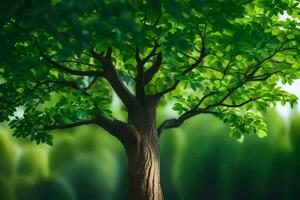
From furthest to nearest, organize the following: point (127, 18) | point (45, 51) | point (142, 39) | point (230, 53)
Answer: point (45, 51) < point (230, 53) < point (142, 39) < point (127, 18)

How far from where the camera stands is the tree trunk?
6867mm

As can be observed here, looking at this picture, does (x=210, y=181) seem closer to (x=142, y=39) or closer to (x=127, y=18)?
(x=142, y=39)

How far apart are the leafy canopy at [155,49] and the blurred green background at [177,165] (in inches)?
93.0

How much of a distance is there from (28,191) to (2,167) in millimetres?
727

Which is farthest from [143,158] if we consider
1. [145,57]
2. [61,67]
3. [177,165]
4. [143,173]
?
[177,165]

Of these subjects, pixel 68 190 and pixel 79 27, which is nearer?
pixel 79 27

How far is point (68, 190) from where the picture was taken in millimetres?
10508

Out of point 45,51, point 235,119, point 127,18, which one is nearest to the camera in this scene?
point 127,18

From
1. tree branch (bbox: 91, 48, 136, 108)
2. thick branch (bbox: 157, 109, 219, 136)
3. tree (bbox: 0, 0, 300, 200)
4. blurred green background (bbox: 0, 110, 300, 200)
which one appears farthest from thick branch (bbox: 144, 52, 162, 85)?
blurred green background (bbox: 0, 110, 300, 200)

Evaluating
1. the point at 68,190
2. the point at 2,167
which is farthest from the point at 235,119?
the point at 2,167

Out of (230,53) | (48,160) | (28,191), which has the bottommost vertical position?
(28,191)

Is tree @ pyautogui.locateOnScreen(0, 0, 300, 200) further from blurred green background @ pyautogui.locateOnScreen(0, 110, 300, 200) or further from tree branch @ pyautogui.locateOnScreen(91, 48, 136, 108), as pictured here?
blurred green background @ pyautogui.locateOnScreen(0, 110, 300, 200)

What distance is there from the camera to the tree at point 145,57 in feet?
14.7

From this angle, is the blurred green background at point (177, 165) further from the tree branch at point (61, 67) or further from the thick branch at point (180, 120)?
the tree branch at point (61, 67)
